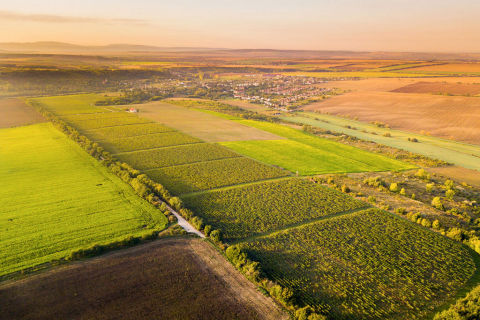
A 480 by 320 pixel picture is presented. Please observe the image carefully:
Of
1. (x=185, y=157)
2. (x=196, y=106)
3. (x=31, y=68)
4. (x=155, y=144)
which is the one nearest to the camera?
(x=185, y=157)

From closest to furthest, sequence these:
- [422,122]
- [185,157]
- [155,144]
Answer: [185,157], [155,144], [422,122]

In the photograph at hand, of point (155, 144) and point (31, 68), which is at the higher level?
point (31, 68)

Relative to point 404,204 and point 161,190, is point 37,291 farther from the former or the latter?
point 404,204

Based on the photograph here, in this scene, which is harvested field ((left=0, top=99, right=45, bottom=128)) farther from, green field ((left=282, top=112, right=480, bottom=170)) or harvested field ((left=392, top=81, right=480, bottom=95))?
harvested field ((left=392, top=81, right=480, bottom=95))

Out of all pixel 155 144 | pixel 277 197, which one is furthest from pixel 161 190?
pixel 155 144

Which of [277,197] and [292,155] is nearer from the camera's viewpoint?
[277,197]

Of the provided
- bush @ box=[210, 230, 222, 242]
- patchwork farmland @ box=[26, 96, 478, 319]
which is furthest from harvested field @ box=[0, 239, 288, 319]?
patchwork farmland @ box=[26, 96, 478, 319]

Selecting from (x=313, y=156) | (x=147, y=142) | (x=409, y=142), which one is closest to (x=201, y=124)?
(x=147, y=142)
